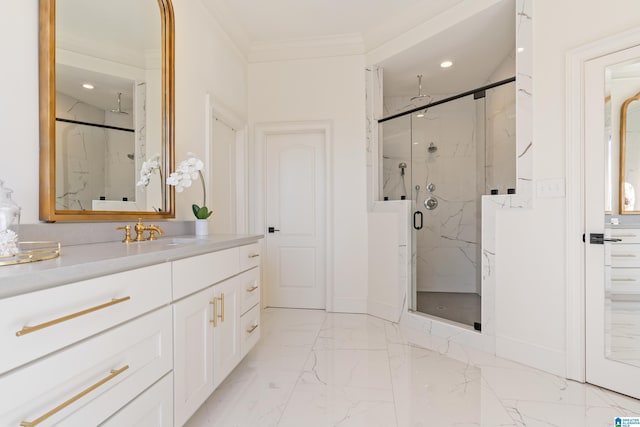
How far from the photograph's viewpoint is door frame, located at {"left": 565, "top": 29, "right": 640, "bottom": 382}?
1.97 m

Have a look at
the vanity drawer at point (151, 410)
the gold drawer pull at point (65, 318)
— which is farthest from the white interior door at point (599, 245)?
the gold drawer pull at point (65, 318)

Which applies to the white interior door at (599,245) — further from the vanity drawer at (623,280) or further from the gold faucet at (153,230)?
the gold faucet at (153,230)

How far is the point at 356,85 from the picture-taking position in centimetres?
338

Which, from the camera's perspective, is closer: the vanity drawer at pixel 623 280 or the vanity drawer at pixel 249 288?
the vanity drawer at pixel 623 280

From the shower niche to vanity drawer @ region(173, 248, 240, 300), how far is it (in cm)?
193

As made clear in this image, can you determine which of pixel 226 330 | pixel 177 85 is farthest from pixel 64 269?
pixel 177 85

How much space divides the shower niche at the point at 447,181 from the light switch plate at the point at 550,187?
14.3 inches

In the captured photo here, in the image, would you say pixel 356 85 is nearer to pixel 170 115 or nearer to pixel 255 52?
pixel 255 52

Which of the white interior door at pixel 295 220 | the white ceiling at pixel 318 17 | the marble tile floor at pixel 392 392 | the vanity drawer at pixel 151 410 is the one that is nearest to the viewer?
the vanity drawer at pixel 151 410

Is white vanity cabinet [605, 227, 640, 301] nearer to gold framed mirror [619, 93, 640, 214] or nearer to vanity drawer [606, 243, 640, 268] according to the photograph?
vanity drawer [606, 243, 640, 268]

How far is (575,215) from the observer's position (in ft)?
6.51

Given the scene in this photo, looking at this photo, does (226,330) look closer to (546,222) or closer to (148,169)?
(148,169)

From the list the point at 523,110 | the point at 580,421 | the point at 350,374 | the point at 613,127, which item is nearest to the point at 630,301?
the point at 580,421

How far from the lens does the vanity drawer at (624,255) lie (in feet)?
6.05
